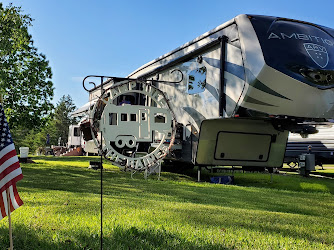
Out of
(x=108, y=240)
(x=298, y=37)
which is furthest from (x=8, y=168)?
(x=298, y=37)

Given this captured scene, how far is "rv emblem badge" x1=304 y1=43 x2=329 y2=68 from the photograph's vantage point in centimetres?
710

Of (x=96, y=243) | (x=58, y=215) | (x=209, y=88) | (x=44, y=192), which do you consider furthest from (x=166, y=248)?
(x=209, y=88)

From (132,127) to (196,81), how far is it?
219 cm

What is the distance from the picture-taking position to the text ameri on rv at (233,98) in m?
7.00

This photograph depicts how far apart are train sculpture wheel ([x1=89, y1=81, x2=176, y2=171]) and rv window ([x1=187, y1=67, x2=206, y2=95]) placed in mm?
776

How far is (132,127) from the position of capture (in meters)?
8.07

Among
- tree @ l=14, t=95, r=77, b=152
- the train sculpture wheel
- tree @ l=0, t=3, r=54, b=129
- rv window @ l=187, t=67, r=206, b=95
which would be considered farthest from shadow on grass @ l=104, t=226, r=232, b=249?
tree @ l=14, t=95, r=77, b=152

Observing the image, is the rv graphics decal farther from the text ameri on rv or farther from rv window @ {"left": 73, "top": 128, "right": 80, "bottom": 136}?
rv window @ {"left": 73, "top": 128, "right": 80, "bottom": 136}

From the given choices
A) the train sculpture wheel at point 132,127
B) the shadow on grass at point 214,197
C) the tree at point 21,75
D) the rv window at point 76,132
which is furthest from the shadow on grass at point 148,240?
the rv window at point 76,132

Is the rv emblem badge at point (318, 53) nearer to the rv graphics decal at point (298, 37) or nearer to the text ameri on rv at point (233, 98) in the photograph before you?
the text ameri on rv at point (233, 98)

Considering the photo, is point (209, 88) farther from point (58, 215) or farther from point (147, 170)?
point (58, 215)

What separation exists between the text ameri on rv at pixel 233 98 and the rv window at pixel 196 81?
3 centimetres

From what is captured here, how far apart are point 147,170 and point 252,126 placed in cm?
308

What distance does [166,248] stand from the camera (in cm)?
296
